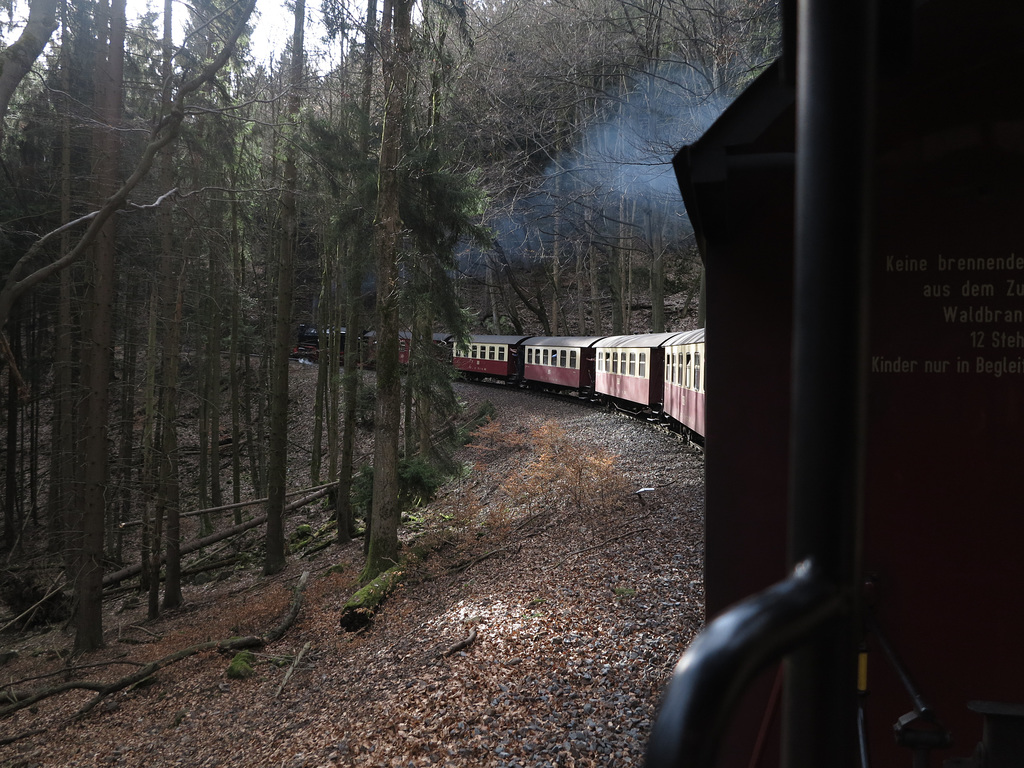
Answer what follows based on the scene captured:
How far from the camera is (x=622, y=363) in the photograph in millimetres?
21109

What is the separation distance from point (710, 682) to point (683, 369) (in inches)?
579

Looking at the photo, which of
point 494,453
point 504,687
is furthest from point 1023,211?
point 494,453

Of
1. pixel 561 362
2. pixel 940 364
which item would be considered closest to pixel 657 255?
pixel 561 362

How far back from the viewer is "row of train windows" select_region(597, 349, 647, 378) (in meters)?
19.2

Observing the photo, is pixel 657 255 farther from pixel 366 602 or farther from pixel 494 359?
pixel 366 602

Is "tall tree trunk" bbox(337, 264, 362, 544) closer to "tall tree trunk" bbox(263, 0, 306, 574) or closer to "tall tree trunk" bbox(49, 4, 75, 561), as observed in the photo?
"tall tree trunk" bbox(263, 0, 306, 574)

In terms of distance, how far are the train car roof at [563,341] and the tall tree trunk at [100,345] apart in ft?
54.9

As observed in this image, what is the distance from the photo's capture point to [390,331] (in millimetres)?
11078

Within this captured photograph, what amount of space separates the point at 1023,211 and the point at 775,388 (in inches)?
47.9

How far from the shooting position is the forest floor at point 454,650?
18.6 ft

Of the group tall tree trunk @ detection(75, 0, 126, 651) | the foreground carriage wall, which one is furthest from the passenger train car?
tall tree trunk @ detection(75, 0, 126, 651)

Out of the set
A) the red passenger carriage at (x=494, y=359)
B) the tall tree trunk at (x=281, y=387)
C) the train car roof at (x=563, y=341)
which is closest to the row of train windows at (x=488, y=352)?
the red passenger carriage at (x=494, y=359)

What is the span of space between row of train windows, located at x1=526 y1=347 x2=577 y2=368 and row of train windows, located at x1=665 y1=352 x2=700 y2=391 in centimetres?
878

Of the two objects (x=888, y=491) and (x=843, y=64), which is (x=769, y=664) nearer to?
(x=843, y=64)
